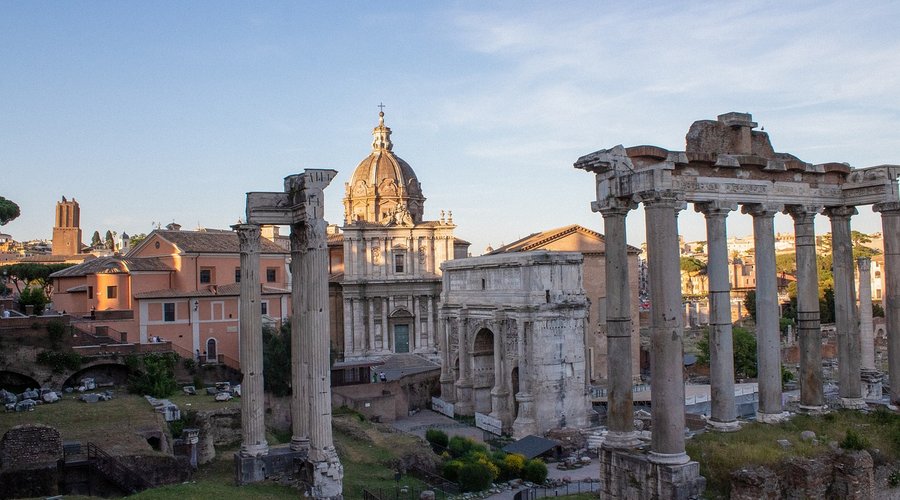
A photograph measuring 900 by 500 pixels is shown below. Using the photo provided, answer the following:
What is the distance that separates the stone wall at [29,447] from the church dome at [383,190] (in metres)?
31.0

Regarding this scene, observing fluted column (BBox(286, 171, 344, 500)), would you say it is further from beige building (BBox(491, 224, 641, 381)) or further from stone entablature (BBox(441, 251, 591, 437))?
beige building (BBox(491, 224, 641, 381))

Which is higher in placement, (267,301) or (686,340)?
(267,301)

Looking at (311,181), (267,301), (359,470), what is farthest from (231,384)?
(311,181)

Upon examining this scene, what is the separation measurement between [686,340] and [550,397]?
40.6 meters

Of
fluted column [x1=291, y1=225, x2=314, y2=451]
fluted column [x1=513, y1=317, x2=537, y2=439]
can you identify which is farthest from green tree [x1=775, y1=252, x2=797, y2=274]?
fluted column [x1=291, y1=225, x2=314, y2=451]

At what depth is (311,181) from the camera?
57.4 ft

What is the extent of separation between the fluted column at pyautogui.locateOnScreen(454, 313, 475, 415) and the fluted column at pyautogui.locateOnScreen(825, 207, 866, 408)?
21178 millimetres

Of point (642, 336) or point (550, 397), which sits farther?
point (642, 336)

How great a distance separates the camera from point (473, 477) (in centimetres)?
2366

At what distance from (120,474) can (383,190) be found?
32821 millimetres

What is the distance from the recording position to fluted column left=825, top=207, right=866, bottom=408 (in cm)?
1809

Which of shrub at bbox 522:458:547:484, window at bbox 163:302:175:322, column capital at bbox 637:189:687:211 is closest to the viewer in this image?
column capital at bbox 637:189:687:211

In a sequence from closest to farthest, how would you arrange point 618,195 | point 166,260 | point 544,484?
point 618,195
point 544,484
point 166,260

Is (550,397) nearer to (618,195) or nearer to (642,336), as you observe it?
(618,195)
